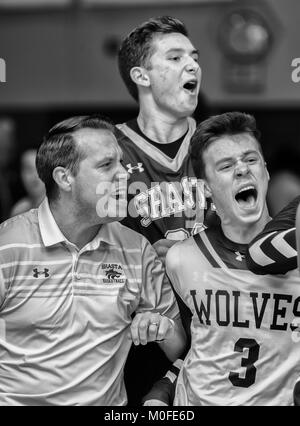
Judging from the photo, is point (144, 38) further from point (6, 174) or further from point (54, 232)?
point (6, 174)

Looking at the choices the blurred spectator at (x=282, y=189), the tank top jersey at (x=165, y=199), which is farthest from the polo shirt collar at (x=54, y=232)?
the blurred spectator at (x=282, y=189)

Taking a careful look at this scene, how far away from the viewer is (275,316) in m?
2.46

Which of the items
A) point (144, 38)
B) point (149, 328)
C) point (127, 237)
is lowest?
point (149, 328)

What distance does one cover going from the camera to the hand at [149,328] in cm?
246

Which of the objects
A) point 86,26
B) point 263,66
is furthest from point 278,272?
point 86,26

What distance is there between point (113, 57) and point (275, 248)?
4581 mm

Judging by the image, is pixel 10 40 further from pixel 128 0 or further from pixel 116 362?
pixel 116 362

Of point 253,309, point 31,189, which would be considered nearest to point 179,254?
point 253,309

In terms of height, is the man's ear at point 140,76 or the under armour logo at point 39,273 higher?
the man's ear at point 140,76

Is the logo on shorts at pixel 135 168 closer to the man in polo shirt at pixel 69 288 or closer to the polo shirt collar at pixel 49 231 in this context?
the man in polo shirt at pixel 69 288

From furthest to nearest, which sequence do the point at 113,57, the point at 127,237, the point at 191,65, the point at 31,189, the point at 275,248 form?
1. the point at 113,57
2. the point at 31,189
3. the point at 191,65
4. the point at 127,237
5. the point at 275,248

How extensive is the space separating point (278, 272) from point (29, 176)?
162 cm

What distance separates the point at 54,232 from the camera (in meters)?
2.59

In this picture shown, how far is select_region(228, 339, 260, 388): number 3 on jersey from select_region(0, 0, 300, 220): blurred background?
3768mm
